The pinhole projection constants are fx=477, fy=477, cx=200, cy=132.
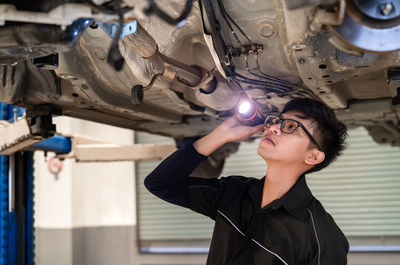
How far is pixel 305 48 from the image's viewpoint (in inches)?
66.8

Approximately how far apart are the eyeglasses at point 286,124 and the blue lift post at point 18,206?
6.12 ft

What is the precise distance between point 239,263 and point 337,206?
4224mm

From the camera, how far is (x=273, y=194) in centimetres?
194

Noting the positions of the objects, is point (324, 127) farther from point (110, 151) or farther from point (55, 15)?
point (110, 151)

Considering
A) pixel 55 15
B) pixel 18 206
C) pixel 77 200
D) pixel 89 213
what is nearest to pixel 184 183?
pixel 55 15

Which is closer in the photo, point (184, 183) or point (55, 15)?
point (55, 15)

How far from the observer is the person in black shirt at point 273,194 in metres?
1.80

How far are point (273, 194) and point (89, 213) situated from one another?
5001mm

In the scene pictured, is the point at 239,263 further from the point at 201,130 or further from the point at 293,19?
the point at 201,130

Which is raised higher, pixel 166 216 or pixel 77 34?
pixel 77 34

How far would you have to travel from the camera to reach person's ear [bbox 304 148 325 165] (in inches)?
76.2

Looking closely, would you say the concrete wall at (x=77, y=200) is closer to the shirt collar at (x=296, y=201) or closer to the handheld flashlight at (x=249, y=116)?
the handheld flashlight at (x=249, y=116)

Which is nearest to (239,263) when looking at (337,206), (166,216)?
(337,206)

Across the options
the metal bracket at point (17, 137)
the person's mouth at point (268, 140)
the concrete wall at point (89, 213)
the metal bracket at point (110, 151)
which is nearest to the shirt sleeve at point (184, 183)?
the person's mouth at point (268, 140)
